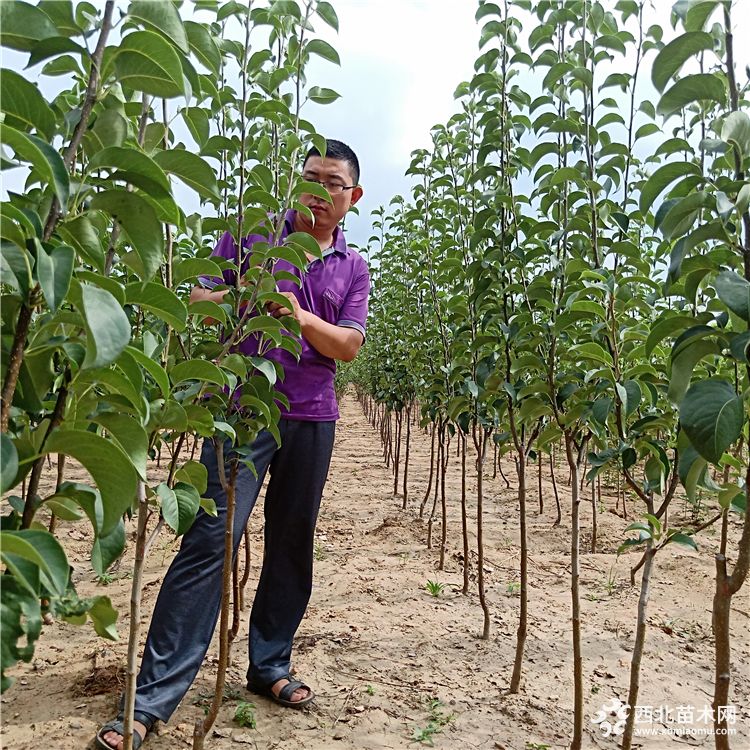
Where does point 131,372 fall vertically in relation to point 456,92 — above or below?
below

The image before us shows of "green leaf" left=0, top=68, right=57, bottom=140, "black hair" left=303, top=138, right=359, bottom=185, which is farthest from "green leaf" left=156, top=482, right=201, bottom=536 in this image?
"black hair" left=303, top=138, right=359, bottom=185

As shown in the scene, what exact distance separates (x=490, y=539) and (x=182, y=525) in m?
5.15

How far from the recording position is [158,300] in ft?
3.67

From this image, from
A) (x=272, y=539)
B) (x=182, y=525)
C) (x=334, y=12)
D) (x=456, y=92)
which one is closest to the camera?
(x=182, y=525)

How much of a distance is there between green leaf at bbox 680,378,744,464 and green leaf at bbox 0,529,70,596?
1.18 metres

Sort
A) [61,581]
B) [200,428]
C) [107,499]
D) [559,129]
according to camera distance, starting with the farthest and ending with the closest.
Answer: [559,129], [200,428], [107,499], [61,581]

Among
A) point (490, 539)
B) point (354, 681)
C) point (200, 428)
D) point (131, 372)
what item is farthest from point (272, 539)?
point (490, 539)

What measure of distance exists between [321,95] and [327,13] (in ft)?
0.84

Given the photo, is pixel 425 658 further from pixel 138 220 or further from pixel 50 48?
pixel 50 48

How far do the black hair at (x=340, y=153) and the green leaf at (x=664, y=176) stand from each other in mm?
1493

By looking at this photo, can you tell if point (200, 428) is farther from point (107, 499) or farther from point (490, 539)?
point (490, 539)

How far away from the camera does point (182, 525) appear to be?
4.67ft

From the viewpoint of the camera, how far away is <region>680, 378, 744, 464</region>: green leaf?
128cm

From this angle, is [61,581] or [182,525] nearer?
[61,581]
